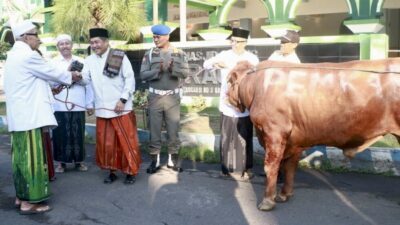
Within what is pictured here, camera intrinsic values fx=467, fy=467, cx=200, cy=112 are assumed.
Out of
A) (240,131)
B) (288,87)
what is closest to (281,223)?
(288,87)

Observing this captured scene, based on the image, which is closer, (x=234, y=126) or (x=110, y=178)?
(x=234, y=126)

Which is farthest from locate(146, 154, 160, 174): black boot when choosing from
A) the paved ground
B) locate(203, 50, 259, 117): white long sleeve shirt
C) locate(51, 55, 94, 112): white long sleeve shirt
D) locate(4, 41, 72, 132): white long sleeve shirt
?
locate(4, 41, 72, 132): white long sleeve shirt

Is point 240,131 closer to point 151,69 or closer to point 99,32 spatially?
point 151,69

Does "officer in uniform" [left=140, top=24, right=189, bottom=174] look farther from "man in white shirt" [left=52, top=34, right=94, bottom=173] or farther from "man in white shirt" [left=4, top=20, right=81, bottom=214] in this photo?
"man in white shirt" [left=4, top=20, right=81, bottom=214]

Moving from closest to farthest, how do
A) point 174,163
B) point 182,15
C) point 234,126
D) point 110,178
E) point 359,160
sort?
point 234,126 < point 110,178 < point 359,160 < point 174,163 < point 182,15

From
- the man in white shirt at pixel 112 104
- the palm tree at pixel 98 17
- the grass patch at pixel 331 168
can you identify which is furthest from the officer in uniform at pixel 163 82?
the palm tree at pixel 98 17

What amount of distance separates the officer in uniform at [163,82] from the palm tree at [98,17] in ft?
15.9

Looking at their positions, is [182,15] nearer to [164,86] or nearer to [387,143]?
[164,86]

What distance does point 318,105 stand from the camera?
403cm

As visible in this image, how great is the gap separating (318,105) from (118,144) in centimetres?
245

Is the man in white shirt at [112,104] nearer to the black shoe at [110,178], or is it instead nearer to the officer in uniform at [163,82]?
the black shoe at [110,178]

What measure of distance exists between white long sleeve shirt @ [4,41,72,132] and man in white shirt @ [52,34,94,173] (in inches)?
48.0

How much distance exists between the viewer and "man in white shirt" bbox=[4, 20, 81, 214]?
435cm

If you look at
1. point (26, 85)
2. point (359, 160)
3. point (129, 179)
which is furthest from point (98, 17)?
point (359, 160)
